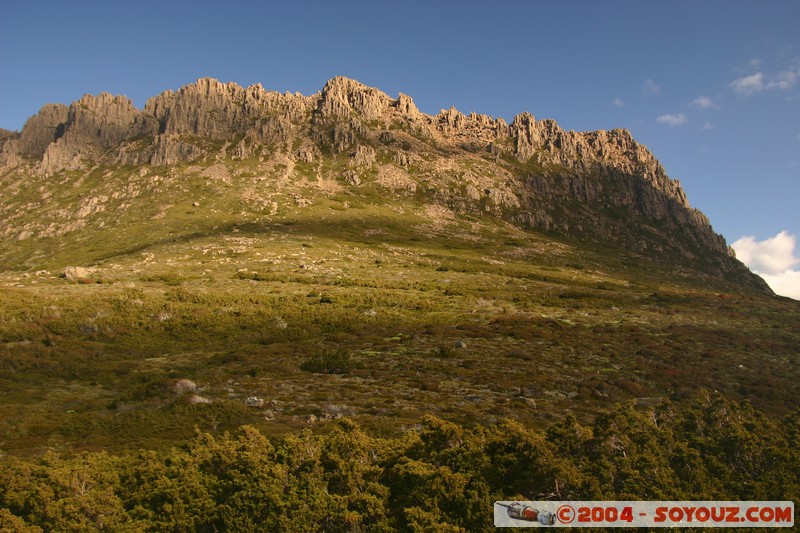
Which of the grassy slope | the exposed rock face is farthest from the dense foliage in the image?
the exposed rock face

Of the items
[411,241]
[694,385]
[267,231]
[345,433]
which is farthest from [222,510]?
[411,241]

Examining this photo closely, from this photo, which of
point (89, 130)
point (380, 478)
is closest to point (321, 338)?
point (380, 478)

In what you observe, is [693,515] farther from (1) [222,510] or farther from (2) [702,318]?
(2) [702,318]

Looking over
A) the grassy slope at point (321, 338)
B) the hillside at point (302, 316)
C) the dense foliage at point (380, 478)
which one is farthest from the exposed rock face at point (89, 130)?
the dense foliage at point (380, 478)

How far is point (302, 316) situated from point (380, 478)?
4061 centimetres

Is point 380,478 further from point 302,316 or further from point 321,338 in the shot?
point 302,316

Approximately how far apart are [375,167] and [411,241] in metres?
70.6

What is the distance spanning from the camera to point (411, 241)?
13388 centimetres

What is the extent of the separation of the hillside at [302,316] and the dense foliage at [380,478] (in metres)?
5.35

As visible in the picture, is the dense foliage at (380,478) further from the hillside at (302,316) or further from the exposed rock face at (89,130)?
the exposed rock face at (89,130)

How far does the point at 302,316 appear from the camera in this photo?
5812cm

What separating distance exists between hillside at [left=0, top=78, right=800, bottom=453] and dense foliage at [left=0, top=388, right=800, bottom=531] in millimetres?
5352

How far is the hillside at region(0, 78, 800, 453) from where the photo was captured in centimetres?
3027

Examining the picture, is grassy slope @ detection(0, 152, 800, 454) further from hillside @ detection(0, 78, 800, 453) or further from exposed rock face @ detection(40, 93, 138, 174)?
exposed rock face @ detection(40, 93, 138, 174)
